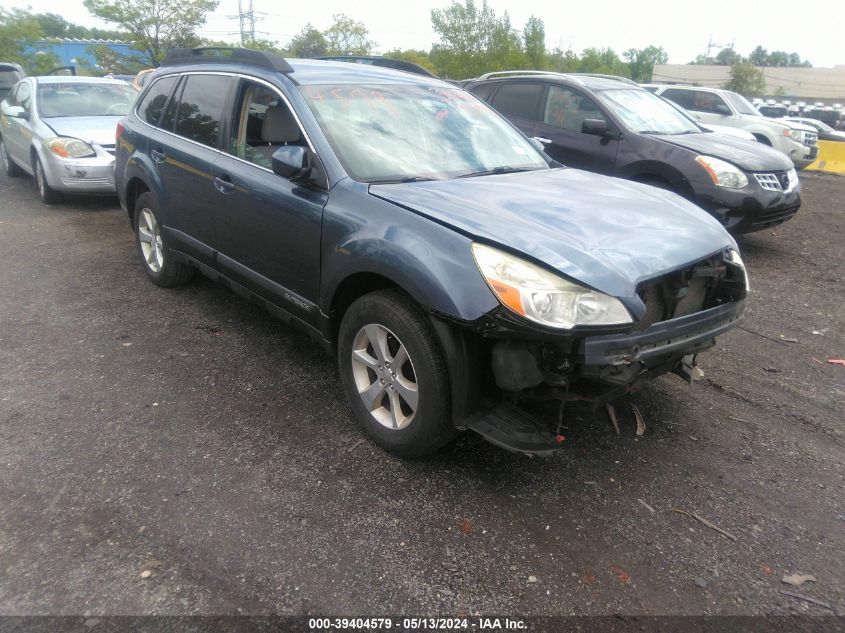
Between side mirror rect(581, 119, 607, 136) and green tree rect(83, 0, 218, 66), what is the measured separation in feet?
105

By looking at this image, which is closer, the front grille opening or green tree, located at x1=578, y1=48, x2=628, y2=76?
the front grille opening

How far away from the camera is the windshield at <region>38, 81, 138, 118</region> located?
29.1 ft

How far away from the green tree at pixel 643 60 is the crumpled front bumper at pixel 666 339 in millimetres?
86079

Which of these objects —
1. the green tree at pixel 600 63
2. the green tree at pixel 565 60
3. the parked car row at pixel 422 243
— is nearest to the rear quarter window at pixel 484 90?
the parked car row at pixel 422 243

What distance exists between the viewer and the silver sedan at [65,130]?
7.92 metres

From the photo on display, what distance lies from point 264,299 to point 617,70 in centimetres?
8761

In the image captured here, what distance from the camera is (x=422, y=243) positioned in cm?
270

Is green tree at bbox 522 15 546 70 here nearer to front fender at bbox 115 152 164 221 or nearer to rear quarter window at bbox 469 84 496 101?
rear quarter window at bbox 469 84 496 101

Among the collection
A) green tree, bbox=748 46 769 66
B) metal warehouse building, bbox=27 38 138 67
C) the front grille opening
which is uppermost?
green tree, bbox=748 46 769 66

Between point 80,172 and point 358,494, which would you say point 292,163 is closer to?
point 358,494

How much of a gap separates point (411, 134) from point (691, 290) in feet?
5.82

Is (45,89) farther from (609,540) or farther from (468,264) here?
(609,540)

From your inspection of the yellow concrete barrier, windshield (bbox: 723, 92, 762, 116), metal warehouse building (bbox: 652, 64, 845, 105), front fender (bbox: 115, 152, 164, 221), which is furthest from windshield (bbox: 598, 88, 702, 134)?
metal warehouse building (bbox: 652, 64, 845, 105)

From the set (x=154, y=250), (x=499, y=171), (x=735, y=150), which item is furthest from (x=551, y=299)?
(x=735, y=150)
